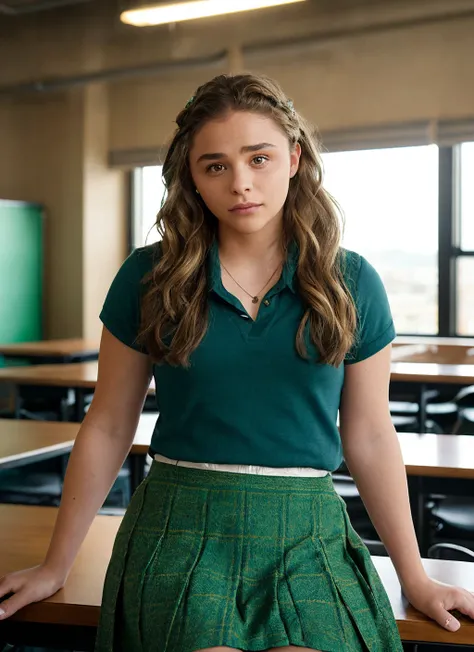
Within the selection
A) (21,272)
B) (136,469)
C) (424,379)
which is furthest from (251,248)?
(21,272)

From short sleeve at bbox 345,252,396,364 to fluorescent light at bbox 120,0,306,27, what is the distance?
471 centimetres

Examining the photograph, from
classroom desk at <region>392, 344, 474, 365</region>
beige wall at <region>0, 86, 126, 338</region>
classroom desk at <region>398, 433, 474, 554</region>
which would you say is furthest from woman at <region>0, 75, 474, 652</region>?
beige wall at <region>0, 86, 126, 338</region>

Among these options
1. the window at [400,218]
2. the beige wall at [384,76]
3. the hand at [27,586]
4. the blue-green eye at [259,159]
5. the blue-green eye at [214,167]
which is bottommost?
the hand at [27,586]

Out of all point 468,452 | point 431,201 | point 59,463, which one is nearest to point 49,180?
point 431,201

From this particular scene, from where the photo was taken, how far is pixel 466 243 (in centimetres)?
717

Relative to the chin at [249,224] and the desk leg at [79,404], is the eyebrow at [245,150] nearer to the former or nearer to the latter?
the chin at [249,224]

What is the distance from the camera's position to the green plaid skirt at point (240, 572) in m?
1.14

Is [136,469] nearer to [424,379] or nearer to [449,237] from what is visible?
[424,379]

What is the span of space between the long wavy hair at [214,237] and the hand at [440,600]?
37 centimetres

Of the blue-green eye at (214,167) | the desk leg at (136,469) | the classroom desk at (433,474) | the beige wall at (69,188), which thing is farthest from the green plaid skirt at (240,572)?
the beige wall at (69,188)

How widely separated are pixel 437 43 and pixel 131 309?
633cm

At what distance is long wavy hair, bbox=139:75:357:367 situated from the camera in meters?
1.26

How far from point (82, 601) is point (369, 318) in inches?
24.5

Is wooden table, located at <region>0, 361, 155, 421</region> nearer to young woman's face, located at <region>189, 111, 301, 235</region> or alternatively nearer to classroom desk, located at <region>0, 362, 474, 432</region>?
classroom desk, located at <region>0, 362, 474, 432</region>
